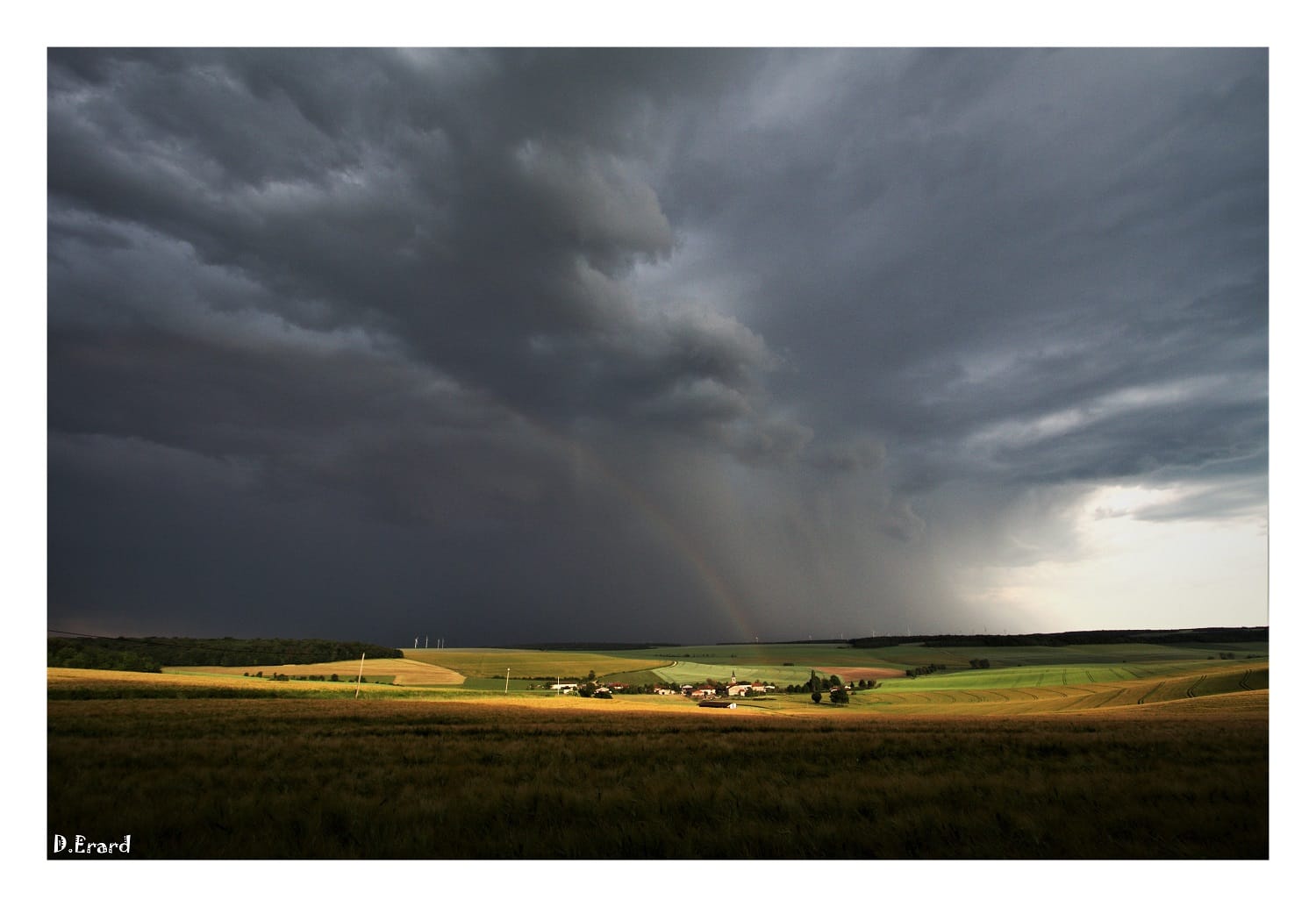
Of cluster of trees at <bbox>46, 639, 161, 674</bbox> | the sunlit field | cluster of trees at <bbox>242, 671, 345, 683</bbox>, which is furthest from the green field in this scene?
cluster of trees at <bbox>242, 671, 345, 683</bbox>

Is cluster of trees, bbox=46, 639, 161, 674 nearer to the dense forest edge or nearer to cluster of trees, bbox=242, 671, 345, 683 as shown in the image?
the dense forest edge

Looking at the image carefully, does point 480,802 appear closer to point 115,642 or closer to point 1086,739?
point 1086,739

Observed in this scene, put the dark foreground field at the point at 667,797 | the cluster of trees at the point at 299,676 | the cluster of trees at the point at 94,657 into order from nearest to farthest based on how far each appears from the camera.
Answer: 1. the dark foreground field at the point at 667,797
2. the cluster of trees at the point at 94,657
3. the cluster of trees at the point at 299,676

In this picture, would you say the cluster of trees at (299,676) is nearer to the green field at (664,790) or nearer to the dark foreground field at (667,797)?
the green field at (664,790)

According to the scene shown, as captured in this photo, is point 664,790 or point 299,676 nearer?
point 664,790

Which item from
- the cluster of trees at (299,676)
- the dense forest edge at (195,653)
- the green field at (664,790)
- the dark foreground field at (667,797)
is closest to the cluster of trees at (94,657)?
the dense forest edge at (195,653)

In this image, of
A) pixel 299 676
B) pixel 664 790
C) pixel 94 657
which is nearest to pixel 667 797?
pixel 664 790

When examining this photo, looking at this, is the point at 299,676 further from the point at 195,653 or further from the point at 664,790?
the point at 664,790
